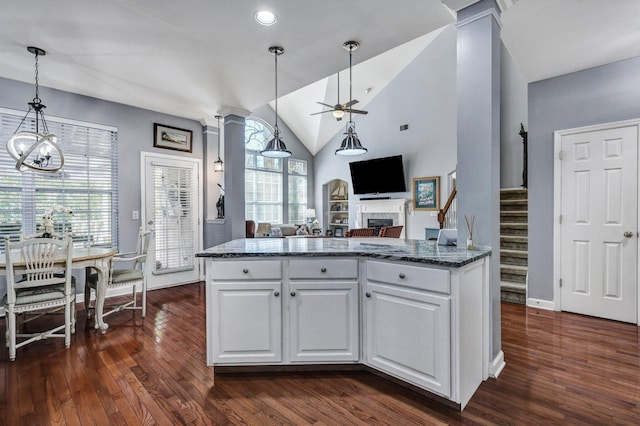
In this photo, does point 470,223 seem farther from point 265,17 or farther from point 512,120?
point 512,120

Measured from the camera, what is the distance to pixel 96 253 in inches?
125

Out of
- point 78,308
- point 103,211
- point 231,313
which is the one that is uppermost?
point 103,211

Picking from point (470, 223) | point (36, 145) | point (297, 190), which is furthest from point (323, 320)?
point (297, 190)

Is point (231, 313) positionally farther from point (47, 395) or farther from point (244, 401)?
point (47, 395)

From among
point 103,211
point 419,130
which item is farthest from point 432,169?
point 103,211

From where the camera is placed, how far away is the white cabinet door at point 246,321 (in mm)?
2125

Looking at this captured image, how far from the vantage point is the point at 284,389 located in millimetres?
2037

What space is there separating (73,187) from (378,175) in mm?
5850

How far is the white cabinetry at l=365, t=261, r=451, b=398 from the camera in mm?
1766

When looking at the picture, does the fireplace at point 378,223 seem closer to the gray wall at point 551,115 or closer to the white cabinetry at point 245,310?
the gray wall at point 551,115

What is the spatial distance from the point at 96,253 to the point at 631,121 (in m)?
5.54

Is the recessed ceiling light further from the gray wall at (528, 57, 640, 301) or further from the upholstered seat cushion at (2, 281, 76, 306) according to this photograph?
the gray wall at (528, 57, 640, 301)

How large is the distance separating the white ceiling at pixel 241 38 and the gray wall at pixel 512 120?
182 cm

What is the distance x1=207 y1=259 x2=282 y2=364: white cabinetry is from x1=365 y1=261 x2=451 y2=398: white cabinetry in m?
0.64
